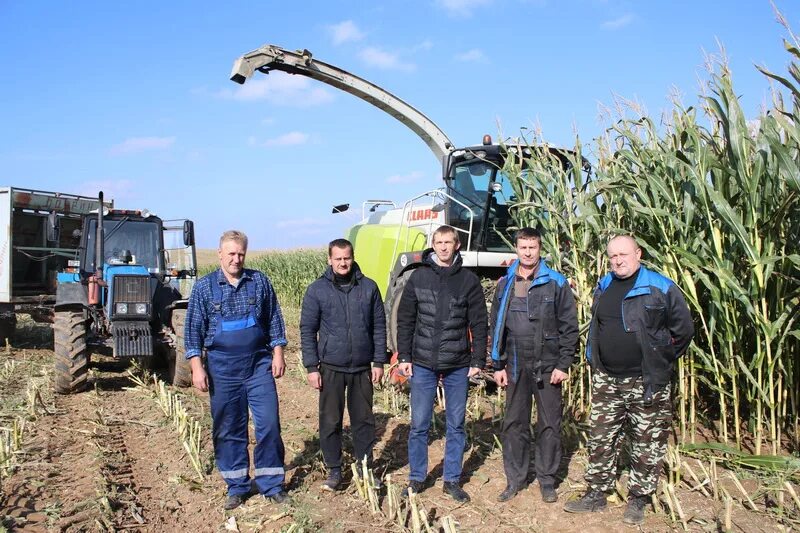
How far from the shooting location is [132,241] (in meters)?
9.31

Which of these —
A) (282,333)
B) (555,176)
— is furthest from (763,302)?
(282,333)

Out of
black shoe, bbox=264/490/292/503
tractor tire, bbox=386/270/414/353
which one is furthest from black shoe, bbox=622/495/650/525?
tractor tire, bbox=386/270/414/353

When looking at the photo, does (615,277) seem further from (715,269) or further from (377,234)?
(377,234)

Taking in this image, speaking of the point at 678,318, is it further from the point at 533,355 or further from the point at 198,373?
the point at 198,373

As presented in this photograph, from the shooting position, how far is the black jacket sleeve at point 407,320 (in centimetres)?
451

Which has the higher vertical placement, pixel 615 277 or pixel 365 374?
pixel 615 277

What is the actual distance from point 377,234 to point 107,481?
4869mm

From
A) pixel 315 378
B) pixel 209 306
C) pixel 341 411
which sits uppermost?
pixel 209 306

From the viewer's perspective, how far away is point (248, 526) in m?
3.97

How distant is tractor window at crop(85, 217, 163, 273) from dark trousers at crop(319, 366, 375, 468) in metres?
5.54

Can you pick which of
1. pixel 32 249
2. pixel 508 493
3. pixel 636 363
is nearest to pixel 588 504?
pixel 508 493

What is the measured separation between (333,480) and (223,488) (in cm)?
81

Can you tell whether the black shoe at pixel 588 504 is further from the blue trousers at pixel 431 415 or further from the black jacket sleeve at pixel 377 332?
the black jacket sleeve at pixel 377 332

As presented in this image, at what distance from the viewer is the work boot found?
4527mm
